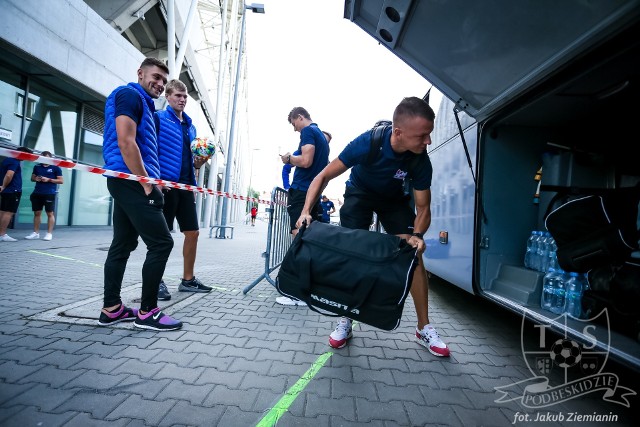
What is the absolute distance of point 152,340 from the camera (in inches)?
98.5

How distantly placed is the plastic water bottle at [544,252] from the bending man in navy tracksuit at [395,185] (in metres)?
1.29

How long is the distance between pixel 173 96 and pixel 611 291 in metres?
4.23

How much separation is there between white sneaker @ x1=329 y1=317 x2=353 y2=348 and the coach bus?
4.37 ft

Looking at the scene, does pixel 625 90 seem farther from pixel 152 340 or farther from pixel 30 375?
pixel 30 375

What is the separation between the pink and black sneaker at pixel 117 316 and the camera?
8.96 ft

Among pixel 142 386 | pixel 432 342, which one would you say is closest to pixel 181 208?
pixel 142 386

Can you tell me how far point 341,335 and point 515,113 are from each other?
8.04 ft

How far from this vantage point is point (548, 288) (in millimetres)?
2834

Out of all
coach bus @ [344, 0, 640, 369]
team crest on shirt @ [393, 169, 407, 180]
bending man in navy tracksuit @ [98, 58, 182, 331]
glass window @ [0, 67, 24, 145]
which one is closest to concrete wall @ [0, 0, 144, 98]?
glass window @ [0, 67, 24, 145]

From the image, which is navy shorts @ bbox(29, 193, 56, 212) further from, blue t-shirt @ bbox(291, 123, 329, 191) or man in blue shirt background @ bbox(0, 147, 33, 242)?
blue t-shirt @ bbox(291, 123, 329, 191)

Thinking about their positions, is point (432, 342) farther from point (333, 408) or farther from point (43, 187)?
point (43, 187)

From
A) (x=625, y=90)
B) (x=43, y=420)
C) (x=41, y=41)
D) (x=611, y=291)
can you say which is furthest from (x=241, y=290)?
(x=41, y=41)

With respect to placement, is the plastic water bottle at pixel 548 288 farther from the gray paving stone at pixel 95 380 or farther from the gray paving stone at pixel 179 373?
the gray paving stone at pixel 95 380

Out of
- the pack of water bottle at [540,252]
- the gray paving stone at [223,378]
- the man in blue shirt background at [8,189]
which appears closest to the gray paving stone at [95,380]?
the gray paving stone at [223,378]
